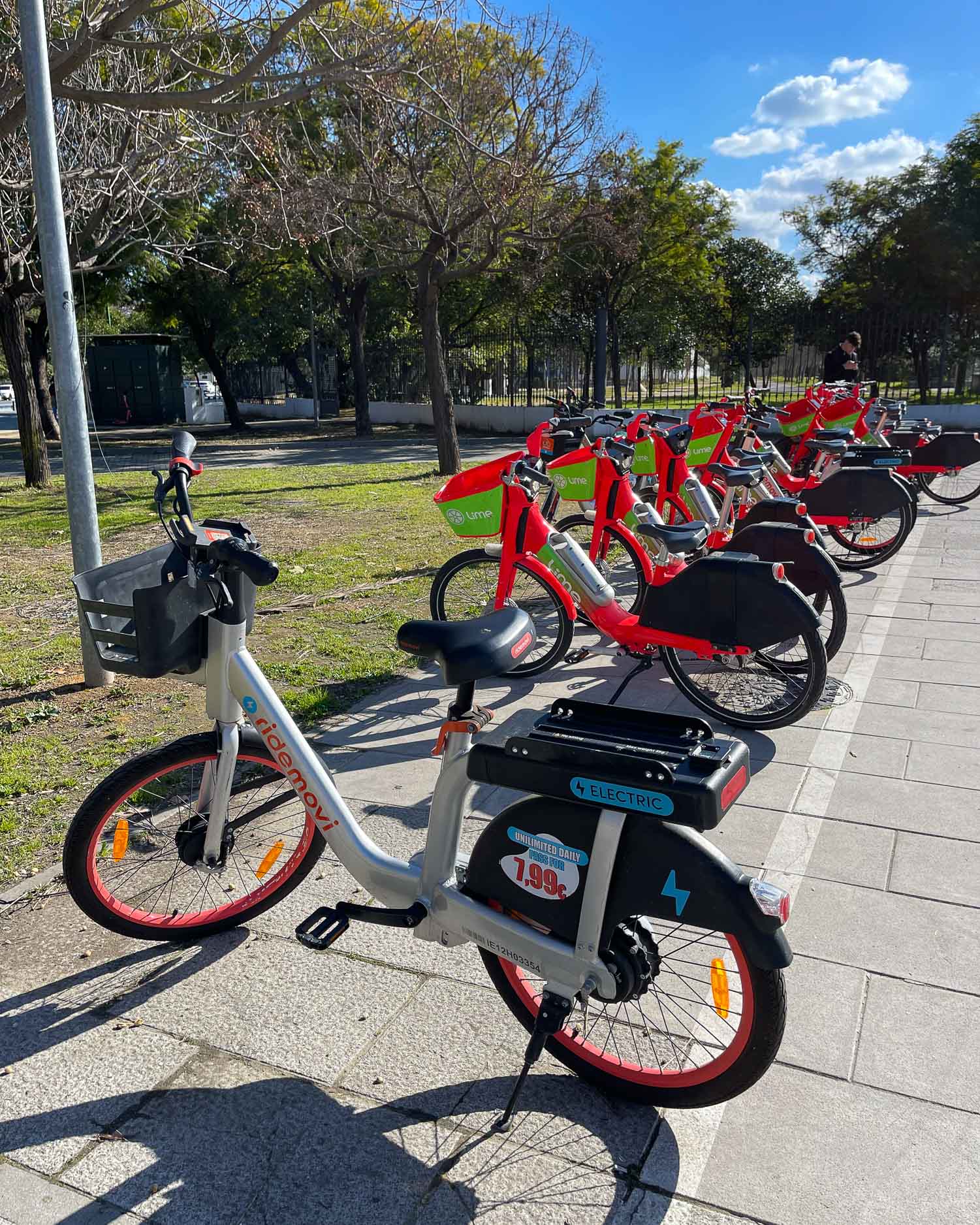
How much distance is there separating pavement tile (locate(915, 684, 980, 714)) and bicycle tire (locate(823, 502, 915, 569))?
2615 mm

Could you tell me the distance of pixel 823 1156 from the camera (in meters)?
2.02

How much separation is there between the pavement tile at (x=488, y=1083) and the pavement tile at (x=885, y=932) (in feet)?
2.88

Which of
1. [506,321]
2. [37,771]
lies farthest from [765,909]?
[506,321]

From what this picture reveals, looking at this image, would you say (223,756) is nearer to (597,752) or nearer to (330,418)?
(597,752)

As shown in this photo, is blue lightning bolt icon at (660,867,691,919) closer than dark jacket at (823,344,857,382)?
Yes

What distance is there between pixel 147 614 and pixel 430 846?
93 cm

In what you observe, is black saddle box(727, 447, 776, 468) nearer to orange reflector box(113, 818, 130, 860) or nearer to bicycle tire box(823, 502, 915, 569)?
bicycle tire box(823, 502, 915, 569)

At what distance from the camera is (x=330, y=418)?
32.1m

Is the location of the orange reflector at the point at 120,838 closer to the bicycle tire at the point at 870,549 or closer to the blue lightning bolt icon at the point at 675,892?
the blue lightning bolt icon at the point at 675,892

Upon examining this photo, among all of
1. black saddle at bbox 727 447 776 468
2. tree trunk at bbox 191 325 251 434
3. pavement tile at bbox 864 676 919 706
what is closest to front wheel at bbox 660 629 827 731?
pavement tile at bbox 864 676 919 706

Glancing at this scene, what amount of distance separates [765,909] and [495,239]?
12.9 metres

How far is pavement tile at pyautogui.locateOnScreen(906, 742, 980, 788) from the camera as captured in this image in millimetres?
3805

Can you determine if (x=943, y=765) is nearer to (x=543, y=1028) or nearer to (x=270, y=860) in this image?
(x=543, y=1028)

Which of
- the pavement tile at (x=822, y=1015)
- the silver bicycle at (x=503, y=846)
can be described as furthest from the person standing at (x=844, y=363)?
the silver bicycle at (x=503, y=846)
